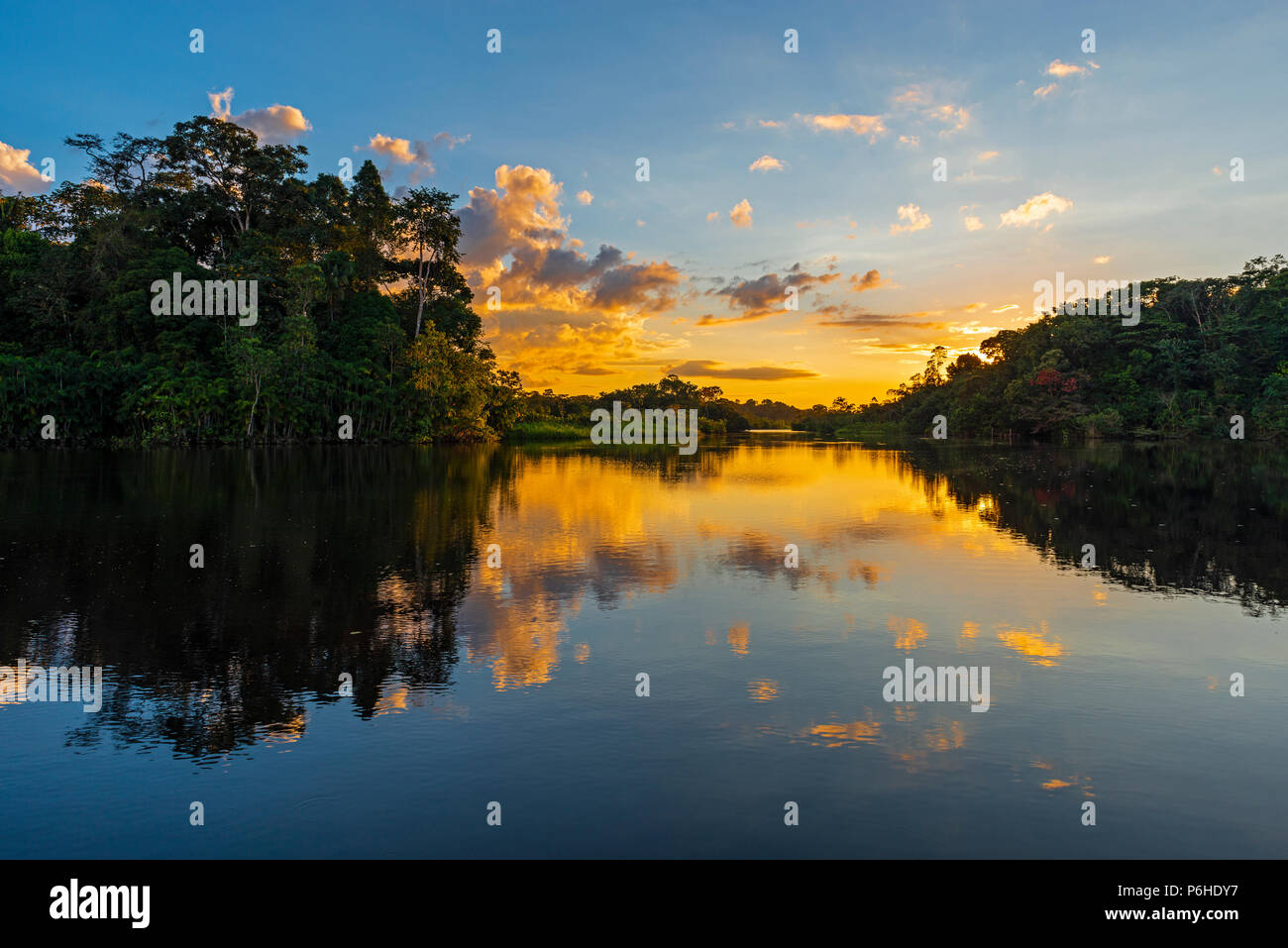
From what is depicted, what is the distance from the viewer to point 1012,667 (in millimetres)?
8414

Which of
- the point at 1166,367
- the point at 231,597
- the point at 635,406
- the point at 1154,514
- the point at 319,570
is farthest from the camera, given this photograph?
the point at 635,406

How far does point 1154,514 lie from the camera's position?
69.9 ft

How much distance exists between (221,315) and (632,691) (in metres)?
61.3

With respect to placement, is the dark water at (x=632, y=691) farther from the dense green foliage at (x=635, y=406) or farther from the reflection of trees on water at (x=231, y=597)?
the dense green foliage at (x=635, y=406)

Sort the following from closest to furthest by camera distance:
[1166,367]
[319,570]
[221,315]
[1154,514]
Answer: [319,570], [1154,514], [221,315], [1166,367]

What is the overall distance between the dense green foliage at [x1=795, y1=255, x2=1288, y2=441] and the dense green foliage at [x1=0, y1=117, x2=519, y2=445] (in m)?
56.3

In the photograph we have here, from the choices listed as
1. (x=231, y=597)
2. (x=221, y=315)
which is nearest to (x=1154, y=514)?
(x=231, y=597)

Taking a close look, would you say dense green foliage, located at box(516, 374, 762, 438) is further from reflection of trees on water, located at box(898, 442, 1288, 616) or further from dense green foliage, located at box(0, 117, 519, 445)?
reflection of trees on water, located at box(898, 442, 1288, 616)

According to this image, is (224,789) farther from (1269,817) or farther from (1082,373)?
(1082,373)

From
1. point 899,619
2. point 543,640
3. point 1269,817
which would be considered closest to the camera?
point 1269,817

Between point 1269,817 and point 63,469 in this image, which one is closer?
point 1269,817

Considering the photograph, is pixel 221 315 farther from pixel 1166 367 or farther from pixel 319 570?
pixel 1166 367

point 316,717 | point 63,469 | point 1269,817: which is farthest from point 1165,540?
point 63,469

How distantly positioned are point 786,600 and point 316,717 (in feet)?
22.7
